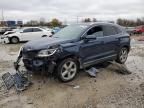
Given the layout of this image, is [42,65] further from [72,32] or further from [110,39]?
[110,39]

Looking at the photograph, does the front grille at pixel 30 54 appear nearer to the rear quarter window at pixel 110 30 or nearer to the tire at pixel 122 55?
the rear quarter window at pixel 110 30

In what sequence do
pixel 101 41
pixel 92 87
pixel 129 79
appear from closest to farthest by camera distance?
pixel 92 87, pixel 129 79, pixel 101 41

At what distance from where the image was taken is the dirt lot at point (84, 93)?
17.1ft

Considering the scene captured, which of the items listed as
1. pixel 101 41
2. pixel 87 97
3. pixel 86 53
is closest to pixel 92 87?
pixel 87 97

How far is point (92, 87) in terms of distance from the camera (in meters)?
6.30

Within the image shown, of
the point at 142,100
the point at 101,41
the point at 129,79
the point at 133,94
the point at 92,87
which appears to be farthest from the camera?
the point at 101,41

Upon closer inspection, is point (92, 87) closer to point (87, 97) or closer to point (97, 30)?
point (87, 97)

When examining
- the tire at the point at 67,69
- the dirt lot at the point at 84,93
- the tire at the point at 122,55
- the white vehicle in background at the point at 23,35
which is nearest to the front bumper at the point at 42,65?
the tire at the point at 67,69

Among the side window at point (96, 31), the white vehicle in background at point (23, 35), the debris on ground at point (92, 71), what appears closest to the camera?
the debris on ground at point (92, 71)

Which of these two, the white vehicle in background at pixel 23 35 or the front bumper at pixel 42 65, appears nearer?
the front bumper at pixel 42 65

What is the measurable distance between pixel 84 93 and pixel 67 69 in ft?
3.15

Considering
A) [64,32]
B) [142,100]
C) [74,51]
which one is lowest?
[142,100]

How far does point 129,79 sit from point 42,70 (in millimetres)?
2592

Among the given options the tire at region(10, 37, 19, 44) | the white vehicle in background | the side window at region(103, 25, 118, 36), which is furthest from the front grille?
the tire at region(10, 37, 19, 44)
